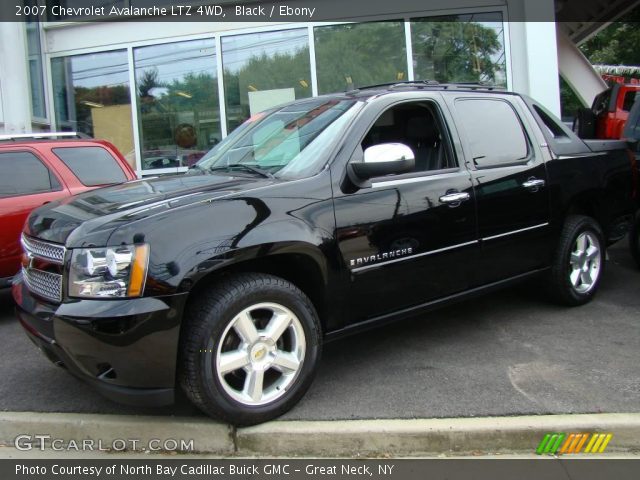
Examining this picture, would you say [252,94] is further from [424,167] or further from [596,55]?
[596,55]

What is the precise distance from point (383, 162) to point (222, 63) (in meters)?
7.66

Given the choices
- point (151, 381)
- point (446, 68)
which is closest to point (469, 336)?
point (151, 381)

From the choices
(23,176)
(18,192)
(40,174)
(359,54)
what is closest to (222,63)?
(359,54)

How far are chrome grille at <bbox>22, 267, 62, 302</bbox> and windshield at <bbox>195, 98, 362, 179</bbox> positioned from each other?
1299mm

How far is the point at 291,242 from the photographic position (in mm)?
3188

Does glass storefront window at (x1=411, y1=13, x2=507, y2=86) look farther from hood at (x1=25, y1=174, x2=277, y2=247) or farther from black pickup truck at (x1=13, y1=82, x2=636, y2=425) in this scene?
hood at (x1=25, y1=174, x2=277, y2=247)

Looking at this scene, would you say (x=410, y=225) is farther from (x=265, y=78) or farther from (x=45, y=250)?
(x=265, y=78)

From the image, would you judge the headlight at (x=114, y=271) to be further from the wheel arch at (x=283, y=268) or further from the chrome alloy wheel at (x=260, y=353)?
the chrome alloy wheel at (x=260, y=353)

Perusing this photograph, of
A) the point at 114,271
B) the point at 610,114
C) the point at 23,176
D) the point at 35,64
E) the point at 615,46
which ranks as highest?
the point at 615,46

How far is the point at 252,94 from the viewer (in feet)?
33.9

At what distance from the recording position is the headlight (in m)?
2.80

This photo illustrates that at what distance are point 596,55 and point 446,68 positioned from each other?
119 feet

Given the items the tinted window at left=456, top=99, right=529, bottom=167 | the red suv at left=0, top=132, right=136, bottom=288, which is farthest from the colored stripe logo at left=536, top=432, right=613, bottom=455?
the red suv at left=0, top=132, right=136, bottom=288

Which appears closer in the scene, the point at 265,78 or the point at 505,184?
the point at 505,184
